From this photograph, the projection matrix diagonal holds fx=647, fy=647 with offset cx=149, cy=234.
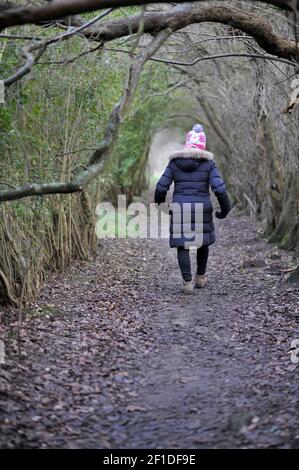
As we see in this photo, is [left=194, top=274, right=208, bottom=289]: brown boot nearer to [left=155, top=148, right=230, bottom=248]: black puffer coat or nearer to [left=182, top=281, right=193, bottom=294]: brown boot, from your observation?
[left=182, top=281, right=193, bottom=294]: brown boot

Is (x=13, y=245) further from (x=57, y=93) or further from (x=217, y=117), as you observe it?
(x=217, y=117)

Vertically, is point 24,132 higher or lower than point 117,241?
higher

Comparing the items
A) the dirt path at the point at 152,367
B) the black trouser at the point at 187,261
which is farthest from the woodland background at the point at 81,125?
the black trouser at the point at 187,261

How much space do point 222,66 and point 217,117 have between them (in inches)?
214

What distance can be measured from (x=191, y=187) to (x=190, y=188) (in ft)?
0.06

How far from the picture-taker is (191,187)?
8641 millimetres

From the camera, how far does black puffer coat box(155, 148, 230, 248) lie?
8.55m

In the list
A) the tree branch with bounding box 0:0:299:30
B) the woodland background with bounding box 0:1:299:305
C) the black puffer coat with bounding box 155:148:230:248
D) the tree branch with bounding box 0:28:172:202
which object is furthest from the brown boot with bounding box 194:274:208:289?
the tree branch with bounding box 0:0:299:30

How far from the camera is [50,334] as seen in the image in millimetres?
6383

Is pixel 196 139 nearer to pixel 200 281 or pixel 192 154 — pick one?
pixel 192 154

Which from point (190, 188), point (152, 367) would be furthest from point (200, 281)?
point (152, 367)

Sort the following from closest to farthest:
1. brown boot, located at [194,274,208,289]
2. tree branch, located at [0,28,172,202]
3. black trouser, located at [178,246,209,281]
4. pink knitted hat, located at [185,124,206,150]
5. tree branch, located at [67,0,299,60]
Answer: tree branch, located at [0,28,172,202] < tree branch, located at [67,0,299,60] < black trouser, located at [178,246,209,281] < pink knitted hat, located at [185,124,206,150] < brown boot, located at [194,274,208,289]

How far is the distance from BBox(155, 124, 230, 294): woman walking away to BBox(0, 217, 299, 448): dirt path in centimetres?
68
